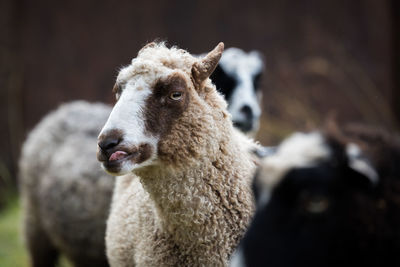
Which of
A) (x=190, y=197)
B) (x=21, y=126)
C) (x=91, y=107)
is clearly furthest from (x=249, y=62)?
(x=21, y=126)

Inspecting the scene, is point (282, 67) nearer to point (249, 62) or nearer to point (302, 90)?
point (302, 90)

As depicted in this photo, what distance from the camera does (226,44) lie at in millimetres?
8742

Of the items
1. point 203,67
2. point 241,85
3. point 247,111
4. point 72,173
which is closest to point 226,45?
point 241,85

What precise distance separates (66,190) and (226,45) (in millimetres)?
4485

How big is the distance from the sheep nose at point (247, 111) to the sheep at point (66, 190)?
1.50 metres

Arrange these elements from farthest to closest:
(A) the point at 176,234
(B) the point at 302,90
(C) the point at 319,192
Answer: (B) the point at 302,90 < (A) the point at 176,234 < (C) the point at 319,192

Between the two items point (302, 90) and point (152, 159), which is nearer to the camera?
point (152, 159)

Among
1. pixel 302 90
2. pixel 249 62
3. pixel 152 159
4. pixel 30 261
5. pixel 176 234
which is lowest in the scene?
pixel 176 234

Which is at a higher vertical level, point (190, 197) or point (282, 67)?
point (282, 67)

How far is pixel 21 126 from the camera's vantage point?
910cm

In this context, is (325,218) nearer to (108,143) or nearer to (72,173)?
(108,143)

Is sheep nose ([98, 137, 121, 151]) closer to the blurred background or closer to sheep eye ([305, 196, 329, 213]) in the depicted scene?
sheep eye ([305, 196, 329, 213])

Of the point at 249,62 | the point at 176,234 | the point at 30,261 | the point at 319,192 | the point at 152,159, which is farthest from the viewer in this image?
the point at 30,261

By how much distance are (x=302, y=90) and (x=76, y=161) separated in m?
4.63
